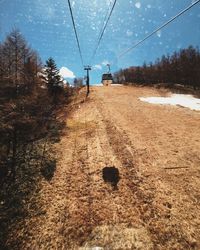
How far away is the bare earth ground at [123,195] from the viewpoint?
17.7 ft

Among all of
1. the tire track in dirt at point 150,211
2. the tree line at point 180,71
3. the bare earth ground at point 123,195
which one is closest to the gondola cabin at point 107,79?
the tree line at point 180,71

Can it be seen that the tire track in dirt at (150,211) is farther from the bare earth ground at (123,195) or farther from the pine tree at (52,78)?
the pine tree at (52,78)

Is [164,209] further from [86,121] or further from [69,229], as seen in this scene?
[86,121]

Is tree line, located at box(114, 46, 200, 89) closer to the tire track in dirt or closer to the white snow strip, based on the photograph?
the white snow strip

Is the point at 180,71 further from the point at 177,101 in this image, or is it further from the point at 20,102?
the point at 20,102

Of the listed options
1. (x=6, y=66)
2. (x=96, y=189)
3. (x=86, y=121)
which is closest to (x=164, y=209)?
(x=96, y=189)

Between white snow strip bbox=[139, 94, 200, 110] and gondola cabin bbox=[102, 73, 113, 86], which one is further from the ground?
gondola cabin bbox=[102, 73, 113, 86]

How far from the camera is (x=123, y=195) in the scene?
705 cm

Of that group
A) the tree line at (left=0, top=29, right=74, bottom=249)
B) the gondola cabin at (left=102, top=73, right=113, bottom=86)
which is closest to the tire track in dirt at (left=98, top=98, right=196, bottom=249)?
the tree line at (left=0, top=29, right=74, bottom=249)

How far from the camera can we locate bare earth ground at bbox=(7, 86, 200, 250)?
5.40 meters

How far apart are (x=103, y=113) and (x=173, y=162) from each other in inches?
362

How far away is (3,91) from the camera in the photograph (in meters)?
16.4

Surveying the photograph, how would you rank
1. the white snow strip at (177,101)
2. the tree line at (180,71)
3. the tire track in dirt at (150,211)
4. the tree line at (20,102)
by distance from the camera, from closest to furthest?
the tire track in dirt at (150,211), the tree line at (20,102), the white snow strip at (177,101), the tree line at (180,71)

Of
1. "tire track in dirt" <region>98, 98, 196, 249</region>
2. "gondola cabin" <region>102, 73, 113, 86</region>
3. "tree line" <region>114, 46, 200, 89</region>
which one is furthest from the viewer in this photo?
"gondola cabin" <region>102, 73, 113, 86</region>
